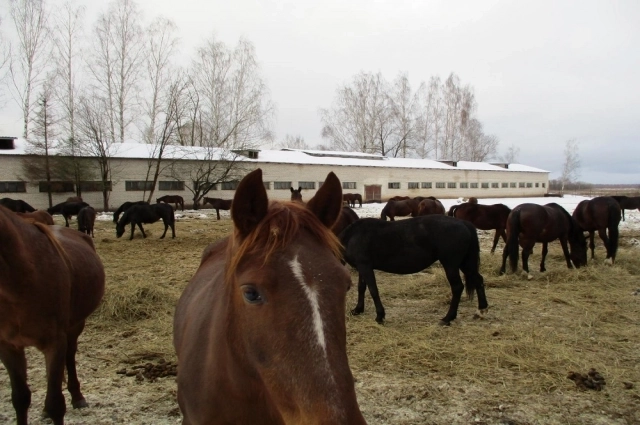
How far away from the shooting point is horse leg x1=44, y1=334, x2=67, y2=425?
2992 mm

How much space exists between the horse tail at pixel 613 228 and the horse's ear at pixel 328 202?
35.7 ft

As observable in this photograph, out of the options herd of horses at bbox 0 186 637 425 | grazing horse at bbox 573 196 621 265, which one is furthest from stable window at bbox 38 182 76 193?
grazing horse at bbox 573 196 621 265

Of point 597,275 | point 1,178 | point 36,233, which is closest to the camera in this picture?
point 36,233

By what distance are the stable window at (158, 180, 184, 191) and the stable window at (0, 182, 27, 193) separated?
936 cm

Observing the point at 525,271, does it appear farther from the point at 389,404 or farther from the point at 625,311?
the point at 389,404

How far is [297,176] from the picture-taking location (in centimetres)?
3900

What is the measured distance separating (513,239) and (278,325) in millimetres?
8754

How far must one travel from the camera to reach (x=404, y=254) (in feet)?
20.1

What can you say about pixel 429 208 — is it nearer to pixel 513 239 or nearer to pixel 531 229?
pixel 531 229

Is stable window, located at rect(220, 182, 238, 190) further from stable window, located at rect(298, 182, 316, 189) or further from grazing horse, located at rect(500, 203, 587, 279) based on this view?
grazing horse, located at rect(500, 203, 587, 279)

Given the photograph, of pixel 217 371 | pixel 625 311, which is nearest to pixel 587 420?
pixel 217 371

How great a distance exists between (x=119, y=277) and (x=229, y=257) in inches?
306

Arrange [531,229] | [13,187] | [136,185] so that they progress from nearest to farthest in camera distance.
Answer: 1. [531,229]
2. [13,187]
3. [136,185]

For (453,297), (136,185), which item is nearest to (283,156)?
(136,185)
